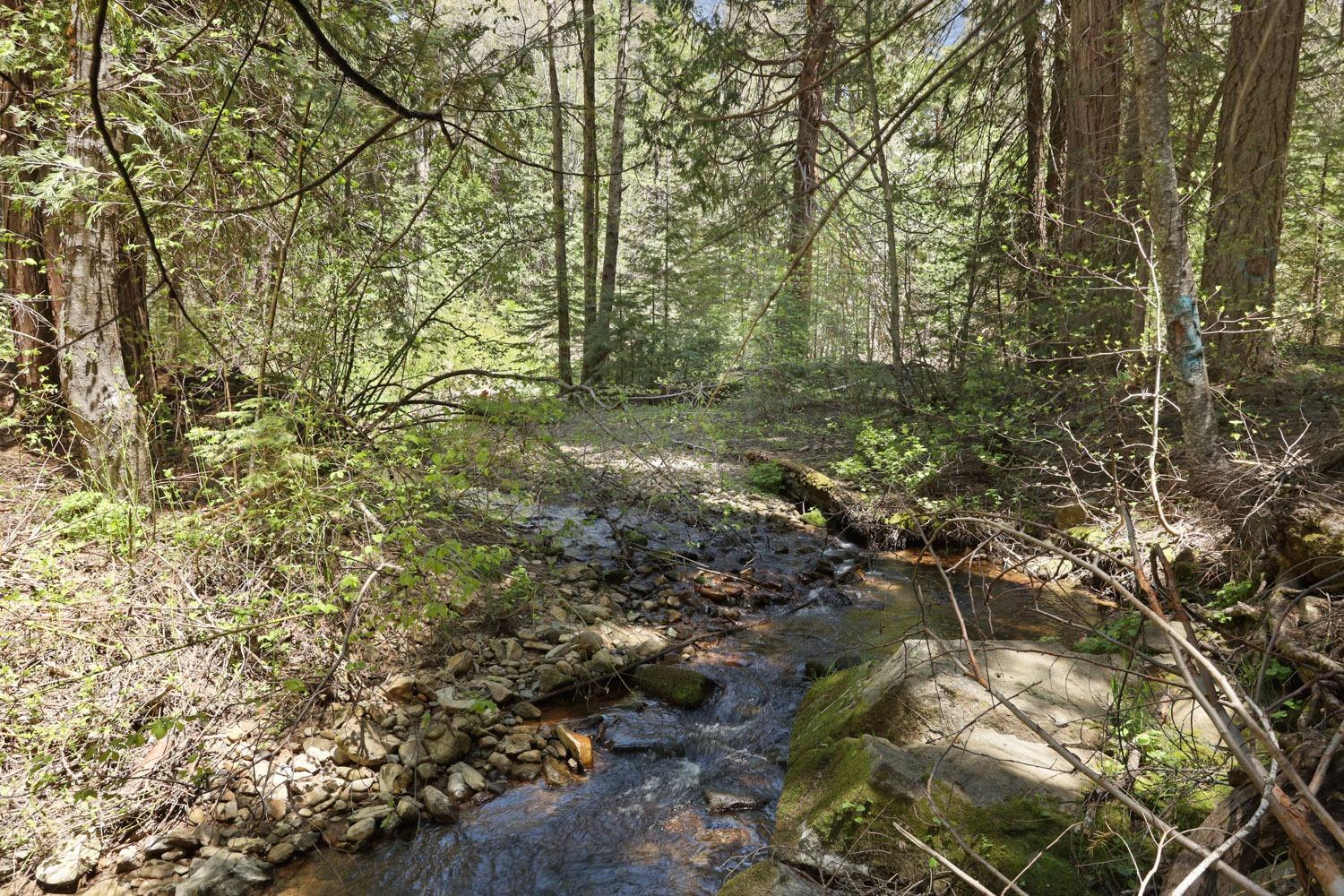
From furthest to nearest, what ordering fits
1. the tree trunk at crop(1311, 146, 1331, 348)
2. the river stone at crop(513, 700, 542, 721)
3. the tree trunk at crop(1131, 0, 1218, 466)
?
1. the tree trunk at crop(1311, 146, 1331, 348)
2. the river stone at crop(513, 700, 542, 721)
3. the tree trunk at crop(1131, 0, 1218, 466)

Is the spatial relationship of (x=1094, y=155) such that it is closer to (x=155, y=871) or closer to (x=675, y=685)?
(x=675, y=685)

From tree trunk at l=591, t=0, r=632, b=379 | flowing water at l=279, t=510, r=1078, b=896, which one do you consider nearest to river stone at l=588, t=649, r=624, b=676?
flowing water at l=279, t=510, r=1078, b=896

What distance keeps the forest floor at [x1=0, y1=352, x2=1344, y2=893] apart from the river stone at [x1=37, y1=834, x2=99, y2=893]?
10mm

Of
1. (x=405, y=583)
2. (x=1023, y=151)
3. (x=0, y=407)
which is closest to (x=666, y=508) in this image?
(x=405, y=583)

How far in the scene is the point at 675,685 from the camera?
5.31 metres

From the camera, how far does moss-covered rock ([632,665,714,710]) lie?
5238 millimetres

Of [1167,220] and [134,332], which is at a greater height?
[1167,220]

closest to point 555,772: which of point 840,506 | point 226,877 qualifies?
point 226,877

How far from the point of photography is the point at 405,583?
4137 millimetres

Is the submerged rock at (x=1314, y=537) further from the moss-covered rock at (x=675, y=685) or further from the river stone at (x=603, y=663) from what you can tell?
the river stone at (x=603, y=663)

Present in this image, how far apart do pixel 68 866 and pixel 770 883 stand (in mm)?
3222

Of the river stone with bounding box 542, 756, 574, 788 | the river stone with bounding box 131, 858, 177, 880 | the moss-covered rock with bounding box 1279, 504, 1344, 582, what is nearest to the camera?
the river stone with bounding box 131, 858, 177, 880

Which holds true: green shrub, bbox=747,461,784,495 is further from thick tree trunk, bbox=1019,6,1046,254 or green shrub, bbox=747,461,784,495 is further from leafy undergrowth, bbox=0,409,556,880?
leafy undergrowth, bbox=0,409,556,880

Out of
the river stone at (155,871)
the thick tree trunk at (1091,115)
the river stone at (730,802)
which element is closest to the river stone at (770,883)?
the river stone at (730,802)
